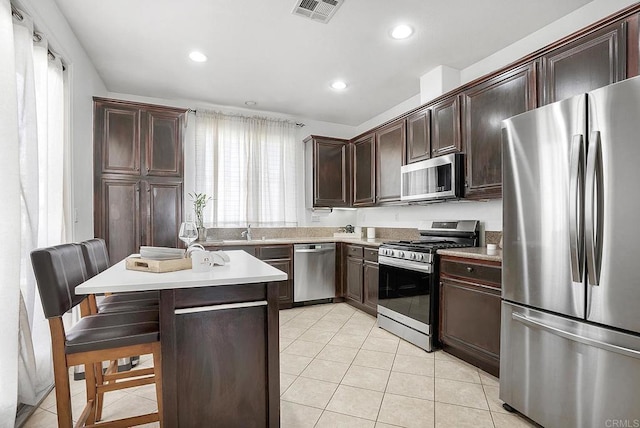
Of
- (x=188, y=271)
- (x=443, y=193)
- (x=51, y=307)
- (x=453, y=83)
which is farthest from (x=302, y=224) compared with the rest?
(x=51, y=307)

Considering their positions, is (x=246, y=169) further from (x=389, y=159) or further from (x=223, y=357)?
(x=223, y=357)

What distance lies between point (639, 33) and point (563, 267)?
139 cm

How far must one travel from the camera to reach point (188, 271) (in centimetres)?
154

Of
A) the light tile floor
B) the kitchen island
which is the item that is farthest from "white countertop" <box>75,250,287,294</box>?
the light tile floor

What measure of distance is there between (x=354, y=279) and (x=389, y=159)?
165 cm

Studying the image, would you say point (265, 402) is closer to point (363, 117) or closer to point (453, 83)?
point (453, 83)

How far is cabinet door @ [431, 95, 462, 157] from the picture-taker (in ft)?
9.55

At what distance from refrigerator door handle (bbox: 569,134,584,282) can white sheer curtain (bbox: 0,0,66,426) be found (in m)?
2.91

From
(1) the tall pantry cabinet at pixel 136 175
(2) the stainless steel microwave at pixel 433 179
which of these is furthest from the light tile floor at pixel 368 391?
(2) the stainless steel microwave at pixel 433 179

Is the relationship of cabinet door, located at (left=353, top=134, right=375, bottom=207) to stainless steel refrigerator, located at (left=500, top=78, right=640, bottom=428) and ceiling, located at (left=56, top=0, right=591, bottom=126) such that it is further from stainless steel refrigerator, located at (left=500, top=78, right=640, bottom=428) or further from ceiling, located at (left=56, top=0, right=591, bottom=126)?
stainless steel refrigerator, located at (left=500, top=78, right=640, bottom=428)

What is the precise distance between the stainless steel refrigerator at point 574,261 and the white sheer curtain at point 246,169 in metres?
3.22

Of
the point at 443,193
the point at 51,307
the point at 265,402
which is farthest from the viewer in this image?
the point at 443,193

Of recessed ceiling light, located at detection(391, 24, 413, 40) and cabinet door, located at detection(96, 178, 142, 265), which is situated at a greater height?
recessed ceiling light, located at detection(391, 24, 413, 40)

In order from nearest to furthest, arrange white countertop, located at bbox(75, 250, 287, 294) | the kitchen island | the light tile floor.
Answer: white countertop, located at bbox(75, 250, 287, 294)
the kitchen island
the light tile floor
